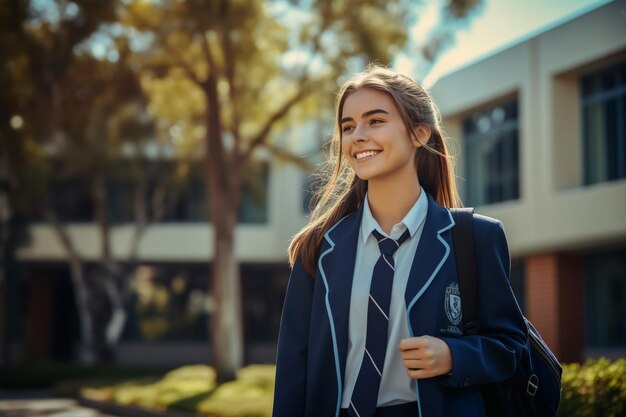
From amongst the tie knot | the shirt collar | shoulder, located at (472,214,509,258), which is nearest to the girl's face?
the shirt collar

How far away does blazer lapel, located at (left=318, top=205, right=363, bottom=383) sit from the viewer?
3.04 meters

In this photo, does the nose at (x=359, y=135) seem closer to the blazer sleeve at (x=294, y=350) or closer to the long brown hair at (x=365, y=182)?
the long brown hair at (x=365, y=182)

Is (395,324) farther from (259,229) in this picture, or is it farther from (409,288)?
(259,229)

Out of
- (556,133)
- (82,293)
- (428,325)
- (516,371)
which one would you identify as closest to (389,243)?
(428,325)

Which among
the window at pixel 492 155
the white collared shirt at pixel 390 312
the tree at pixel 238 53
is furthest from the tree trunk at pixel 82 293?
the white collared shirt at pixel 390 312

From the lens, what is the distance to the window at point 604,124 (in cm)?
2139

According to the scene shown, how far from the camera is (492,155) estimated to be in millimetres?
25891

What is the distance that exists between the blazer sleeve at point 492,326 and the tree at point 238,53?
51.6ft

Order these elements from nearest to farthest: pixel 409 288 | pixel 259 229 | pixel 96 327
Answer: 1. pixel 409 288
2. pixel 96 327
3. pixel 259 229

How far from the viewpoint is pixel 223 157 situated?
2127 cm

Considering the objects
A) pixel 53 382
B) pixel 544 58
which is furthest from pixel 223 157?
pixel 53 382

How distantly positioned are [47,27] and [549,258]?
12456 millimetres

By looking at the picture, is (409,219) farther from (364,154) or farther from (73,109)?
(73,109)

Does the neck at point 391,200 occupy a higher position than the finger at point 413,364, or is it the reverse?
the neck at point 391,200
